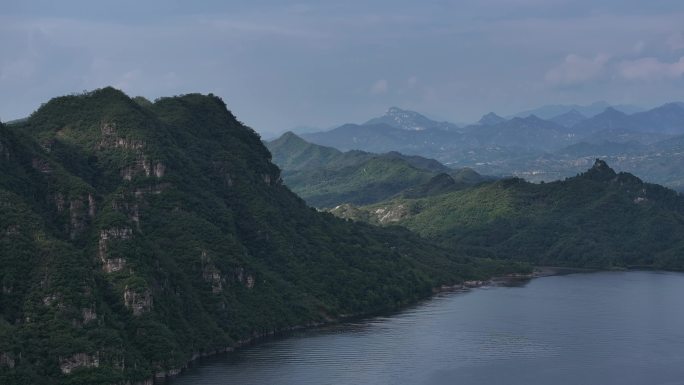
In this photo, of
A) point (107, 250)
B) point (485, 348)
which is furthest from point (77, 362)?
point (485, 348)

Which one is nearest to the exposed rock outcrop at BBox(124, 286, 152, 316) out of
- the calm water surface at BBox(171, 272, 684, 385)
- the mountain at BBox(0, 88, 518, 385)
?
the mountain at BBox(0, 88, 518, 385)

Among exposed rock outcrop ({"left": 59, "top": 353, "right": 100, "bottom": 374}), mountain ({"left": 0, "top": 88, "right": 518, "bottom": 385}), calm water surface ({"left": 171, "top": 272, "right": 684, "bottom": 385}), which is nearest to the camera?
exposed rock outcrop ({"left": 59, "top": 353, "right": 100, "bottom": 374})

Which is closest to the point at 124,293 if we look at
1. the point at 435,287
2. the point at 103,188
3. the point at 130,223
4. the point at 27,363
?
the point at 130,223

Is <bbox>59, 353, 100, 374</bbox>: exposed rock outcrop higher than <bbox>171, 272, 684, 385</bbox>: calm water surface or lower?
higher

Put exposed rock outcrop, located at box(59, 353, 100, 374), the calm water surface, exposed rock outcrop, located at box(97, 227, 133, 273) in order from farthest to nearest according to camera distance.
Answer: exposed rock outcrop, located at box(97, 227, 133, 273), the calm water surface, exposed rock outcrop, located at box(59, 353, 100, 374)

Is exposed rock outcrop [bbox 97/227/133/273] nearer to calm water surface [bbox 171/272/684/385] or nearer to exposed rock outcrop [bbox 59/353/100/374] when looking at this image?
calm water surface [bbox 171/272/684/385]

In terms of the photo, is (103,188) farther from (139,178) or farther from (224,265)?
(224,265)
